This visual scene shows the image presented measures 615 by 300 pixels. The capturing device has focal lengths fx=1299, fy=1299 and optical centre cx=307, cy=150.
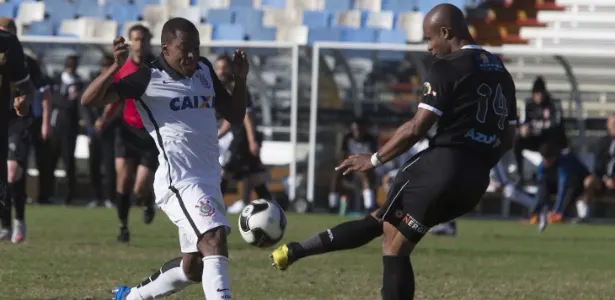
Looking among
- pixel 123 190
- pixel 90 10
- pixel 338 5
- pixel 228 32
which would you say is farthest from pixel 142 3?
pixel 123 190

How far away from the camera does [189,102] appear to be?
25.4 ft

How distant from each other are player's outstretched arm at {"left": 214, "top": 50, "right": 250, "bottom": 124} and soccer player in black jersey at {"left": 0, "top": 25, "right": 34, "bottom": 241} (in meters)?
3.28

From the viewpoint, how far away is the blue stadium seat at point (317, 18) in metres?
25.9

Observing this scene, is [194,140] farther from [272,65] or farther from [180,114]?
[272,65]

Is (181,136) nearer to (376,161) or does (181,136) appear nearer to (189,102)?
(189,102)

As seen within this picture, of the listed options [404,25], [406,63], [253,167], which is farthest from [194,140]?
[404,25]

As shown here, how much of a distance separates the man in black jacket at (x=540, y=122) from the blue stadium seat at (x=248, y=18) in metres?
6.94

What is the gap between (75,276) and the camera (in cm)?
1077

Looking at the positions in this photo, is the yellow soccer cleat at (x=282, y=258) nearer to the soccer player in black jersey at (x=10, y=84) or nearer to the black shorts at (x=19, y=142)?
the soccer player in black jersey at (x=10, y=84)

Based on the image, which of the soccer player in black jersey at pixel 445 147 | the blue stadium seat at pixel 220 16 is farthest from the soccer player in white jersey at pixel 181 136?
the blue stadium seat at pixel 220 16

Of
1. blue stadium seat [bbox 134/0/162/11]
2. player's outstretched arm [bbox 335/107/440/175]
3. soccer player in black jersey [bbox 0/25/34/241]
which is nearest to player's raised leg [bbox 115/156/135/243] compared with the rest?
soccer player in black jersey [bbox 0/25/34/241]

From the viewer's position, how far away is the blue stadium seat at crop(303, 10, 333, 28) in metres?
25.9

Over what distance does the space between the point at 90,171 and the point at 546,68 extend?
26.5ft

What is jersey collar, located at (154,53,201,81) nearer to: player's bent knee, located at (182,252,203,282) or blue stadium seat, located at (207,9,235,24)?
player's bent knee, located at (182,252,203,282)
